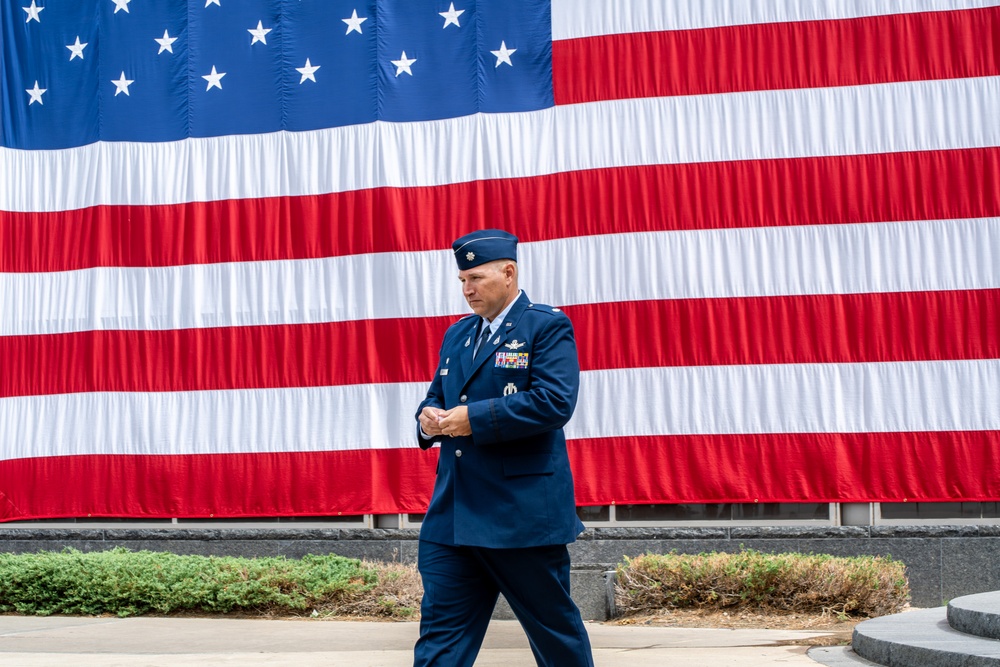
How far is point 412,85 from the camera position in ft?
31.3

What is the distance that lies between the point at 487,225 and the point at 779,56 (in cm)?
254

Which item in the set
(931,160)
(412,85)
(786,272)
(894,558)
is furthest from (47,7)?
(894,558)

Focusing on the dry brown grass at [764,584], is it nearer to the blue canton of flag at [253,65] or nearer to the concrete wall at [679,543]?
the concrete wall at [679,543]

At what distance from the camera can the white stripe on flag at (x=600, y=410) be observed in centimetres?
842

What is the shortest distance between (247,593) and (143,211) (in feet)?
12.2

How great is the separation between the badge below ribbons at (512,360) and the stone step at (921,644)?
2.41 m

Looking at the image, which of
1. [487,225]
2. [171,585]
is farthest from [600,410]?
[171,585]

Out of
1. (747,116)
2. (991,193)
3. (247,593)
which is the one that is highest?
(747,116)

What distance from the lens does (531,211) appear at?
9148mm

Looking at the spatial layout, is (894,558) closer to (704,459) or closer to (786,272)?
(704,459)

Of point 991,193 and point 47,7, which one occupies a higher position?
point 47,7

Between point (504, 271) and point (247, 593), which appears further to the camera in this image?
point (247, 593)

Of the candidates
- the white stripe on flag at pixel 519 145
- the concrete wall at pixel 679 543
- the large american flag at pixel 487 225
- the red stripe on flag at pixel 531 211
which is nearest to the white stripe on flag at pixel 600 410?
the large american flag at pixel 487 225

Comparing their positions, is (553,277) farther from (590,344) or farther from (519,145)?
(519,145)
